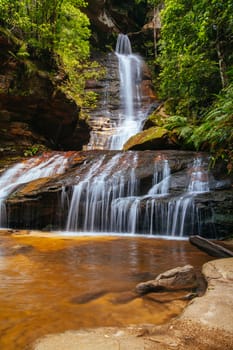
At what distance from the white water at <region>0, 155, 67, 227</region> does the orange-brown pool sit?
14.2ft

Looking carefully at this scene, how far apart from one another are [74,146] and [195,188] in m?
9.12

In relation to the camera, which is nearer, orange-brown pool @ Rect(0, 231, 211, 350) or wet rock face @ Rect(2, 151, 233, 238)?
orange-brown pool @ Rect(0, 231, 211, 350)

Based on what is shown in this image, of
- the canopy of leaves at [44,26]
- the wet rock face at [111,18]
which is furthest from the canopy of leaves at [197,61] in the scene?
the wet rock face at [111,18]

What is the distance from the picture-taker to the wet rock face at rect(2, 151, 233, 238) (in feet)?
23.7

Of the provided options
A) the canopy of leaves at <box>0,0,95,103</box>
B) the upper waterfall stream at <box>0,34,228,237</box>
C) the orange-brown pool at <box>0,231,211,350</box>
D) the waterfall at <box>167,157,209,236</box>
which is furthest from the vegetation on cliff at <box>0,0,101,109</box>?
the orange-brown pool at <box>0,231,211,350</box>

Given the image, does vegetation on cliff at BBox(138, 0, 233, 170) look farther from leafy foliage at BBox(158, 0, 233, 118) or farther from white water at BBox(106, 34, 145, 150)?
white water at BBox(106, 34, 145, 150)

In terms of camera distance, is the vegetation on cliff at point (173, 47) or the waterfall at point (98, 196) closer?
the waterfall at point (98, 196)

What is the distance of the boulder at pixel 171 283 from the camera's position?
10.5 feet

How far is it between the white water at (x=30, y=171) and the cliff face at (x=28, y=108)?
1609 millimetres

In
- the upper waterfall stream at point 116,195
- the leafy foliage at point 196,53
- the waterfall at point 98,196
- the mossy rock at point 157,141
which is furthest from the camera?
the mossy rock at point 157,141

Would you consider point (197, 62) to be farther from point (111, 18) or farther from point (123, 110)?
point (111, 18)

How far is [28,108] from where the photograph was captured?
12914mm

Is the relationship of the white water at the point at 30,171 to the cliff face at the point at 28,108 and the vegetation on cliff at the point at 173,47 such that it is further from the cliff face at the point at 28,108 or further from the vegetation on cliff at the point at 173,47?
the vegetation on cliff at the point at 173,47

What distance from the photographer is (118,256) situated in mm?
5012
